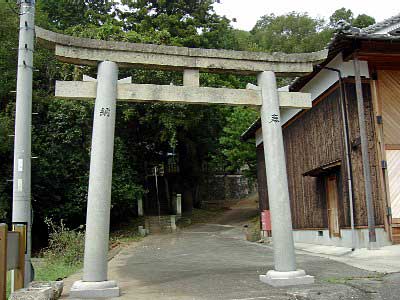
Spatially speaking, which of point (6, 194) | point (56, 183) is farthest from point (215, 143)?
point (6, 194)

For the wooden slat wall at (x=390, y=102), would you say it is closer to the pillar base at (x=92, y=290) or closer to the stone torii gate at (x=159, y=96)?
the stone torii gate at (x=159, y=96)

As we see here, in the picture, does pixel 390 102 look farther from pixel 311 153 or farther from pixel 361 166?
pixel 311 153

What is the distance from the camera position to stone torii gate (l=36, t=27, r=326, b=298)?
7.43 metres

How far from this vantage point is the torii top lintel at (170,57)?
780 cm

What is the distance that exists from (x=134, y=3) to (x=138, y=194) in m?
12.6

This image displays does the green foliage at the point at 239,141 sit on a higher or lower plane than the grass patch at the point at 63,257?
higher

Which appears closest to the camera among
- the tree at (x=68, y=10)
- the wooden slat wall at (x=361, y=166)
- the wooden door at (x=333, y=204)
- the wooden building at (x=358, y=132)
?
the wooden building at (x=358, y=132)

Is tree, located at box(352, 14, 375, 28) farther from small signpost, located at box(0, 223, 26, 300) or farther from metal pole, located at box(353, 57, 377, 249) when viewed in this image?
small signpost, located at box(0, 223, 26, 300)

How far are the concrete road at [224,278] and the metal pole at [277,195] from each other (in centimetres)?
37

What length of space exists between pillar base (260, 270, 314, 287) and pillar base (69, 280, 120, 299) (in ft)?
9.34

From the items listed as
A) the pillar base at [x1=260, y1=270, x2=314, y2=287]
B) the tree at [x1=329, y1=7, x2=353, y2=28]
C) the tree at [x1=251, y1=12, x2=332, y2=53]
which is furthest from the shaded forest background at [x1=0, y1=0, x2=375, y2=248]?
the pillar base at [x1=260, y1=270, x2=314, y2=287]

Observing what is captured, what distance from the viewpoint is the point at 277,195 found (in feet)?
27.4

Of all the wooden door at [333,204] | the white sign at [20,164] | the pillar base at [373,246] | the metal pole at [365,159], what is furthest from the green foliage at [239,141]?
the white sign at [20,164]

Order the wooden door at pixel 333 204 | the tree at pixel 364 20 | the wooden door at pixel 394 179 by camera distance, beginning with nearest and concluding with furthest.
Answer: the wooden door at pixel 394 179, the wooden door at pixel 333 204, the tree at pixel 364 20
